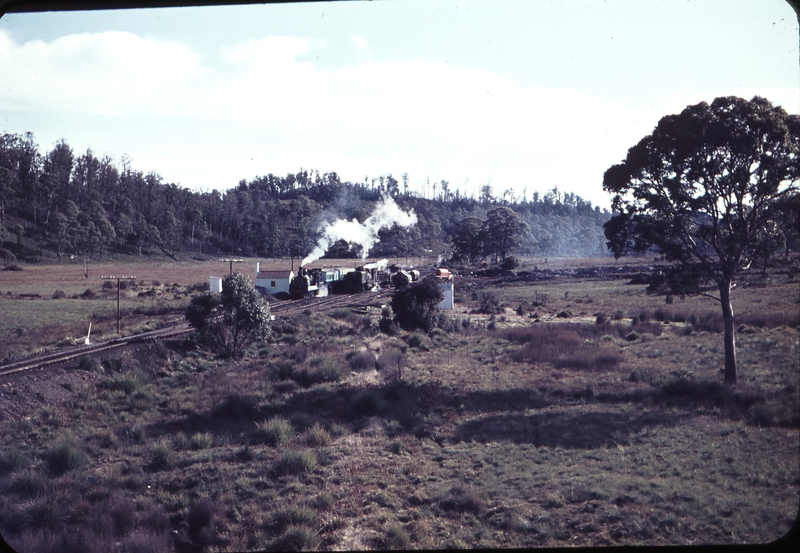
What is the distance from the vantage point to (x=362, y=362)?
60.2ft

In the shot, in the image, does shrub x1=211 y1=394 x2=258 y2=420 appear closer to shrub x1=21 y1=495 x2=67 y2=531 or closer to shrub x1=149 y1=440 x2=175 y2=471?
shrub x1=149 y1=440 x2=175 y2=471

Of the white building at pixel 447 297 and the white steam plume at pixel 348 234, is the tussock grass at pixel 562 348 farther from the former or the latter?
the white steam plume at pixel 348 234

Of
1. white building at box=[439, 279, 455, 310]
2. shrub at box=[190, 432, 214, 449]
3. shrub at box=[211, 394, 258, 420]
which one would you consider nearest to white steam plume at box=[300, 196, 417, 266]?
white building at box=[439, 279, 455, 310]

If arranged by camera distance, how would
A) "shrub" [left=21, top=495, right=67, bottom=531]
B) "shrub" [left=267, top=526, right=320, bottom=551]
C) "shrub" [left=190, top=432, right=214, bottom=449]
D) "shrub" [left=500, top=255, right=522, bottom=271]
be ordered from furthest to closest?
"shrub" [left=500, top=255, right=522, bottom=271] < "shrub" [left=190, top=432, right=214, bottom=449] < "shrub" [left=21, top=495, right=67, bottom=531] < "shrub" [left=267, top=526, right=320, bottom=551]

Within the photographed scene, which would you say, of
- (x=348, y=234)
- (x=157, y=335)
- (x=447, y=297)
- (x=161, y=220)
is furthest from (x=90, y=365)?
(x=161, y=220)

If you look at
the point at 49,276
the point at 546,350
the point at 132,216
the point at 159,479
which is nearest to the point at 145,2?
the point at 159,479

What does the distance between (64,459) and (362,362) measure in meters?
9.77

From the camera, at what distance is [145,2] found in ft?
17.2

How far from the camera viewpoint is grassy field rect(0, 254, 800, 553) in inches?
286

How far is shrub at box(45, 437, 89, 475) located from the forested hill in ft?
168

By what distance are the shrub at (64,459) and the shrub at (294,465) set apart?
3.59 metres

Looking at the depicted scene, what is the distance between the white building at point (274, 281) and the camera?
1641 inches

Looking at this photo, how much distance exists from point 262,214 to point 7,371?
8877 centimetres

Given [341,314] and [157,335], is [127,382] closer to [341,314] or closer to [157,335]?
[157,335]
